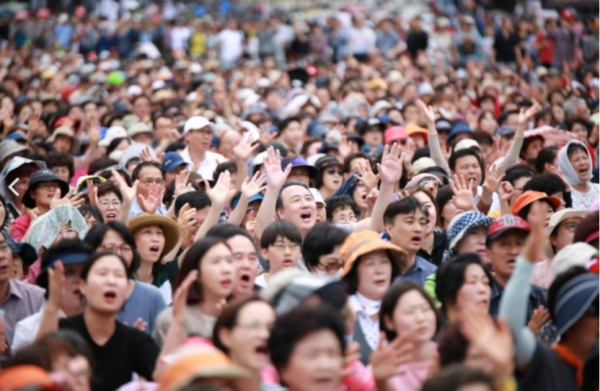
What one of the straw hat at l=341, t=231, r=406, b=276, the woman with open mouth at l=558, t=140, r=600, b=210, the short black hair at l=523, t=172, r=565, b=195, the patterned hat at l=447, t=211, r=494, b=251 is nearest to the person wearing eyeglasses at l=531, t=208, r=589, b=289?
the patterned hat at l=447, t=211, r=494, b=251

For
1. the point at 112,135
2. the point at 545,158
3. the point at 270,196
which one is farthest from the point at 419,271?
the point at 112,135

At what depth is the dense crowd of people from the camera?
14.5 ft

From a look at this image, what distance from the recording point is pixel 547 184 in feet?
26.9

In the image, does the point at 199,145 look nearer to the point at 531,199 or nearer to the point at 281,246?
the point at 531,199

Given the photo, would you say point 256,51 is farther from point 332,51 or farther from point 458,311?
point 458,311

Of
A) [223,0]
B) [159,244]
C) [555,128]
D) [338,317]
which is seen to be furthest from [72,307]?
[223,0]

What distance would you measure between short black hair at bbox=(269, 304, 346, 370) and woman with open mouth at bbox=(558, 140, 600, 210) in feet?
16.9

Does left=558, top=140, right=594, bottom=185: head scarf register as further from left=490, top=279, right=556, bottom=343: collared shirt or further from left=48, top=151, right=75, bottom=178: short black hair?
left=48, top=151, right=75, bottom=178: short black hair

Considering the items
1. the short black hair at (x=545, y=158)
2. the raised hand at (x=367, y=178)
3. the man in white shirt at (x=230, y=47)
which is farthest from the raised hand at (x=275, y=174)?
the man in white shirt at (x=230, y=47)

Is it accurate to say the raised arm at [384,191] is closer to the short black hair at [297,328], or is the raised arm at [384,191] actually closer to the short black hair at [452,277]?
the short black hair at [452,277]

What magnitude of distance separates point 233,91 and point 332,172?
7577 millimetres

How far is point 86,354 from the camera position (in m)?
4.55

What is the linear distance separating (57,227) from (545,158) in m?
4.98

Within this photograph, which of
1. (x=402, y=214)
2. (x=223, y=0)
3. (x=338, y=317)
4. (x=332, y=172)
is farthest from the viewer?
(x=223, y=0)
